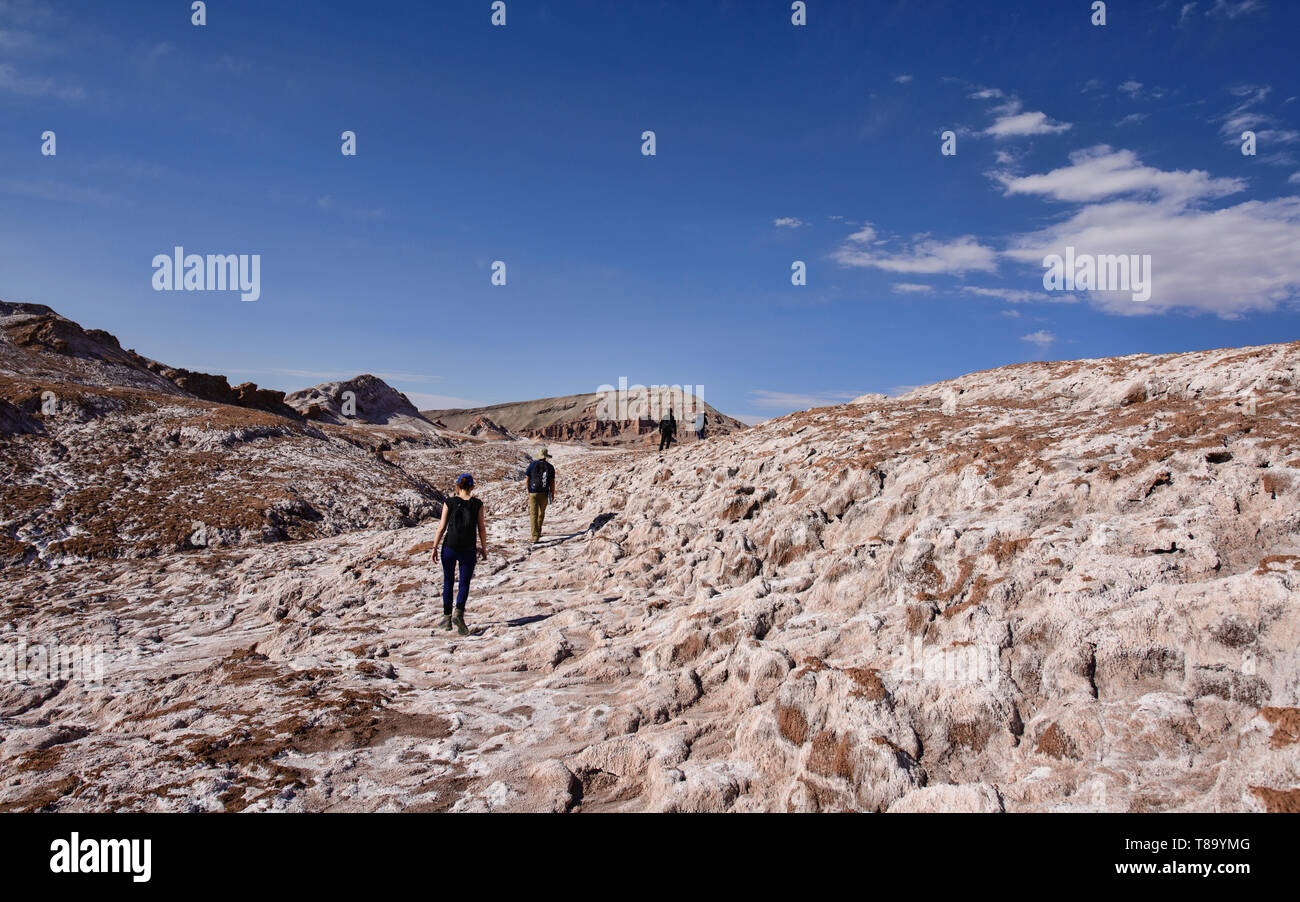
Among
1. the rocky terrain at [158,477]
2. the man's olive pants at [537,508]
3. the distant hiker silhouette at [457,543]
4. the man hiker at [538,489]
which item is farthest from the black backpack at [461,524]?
the rocky terrain at [158,477]

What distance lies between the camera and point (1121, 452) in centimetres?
867

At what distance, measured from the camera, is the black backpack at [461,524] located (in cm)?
1040

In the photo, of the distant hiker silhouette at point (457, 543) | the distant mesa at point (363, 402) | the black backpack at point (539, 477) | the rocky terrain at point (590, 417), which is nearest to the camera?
the distant hiker silhouette at point (457, 543)

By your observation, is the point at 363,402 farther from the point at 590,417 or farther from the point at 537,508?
the point at 537,508

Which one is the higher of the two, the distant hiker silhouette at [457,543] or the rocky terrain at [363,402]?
A: the rocky terrain at [363,402]

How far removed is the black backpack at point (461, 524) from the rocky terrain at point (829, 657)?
1.50 meters

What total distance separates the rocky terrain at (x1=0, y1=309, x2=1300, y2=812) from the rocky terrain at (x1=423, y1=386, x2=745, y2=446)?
55.4 m

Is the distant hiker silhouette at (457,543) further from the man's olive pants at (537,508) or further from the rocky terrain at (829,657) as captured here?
the man's olive pants at (537,508)

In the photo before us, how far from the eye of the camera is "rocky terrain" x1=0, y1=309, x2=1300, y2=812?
5.10 metres

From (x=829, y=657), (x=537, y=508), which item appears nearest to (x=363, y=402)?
(x=537, y=508)

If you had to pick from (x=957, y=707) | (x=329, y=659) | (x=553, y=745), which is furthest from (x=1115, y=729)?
(x=329, y=659)

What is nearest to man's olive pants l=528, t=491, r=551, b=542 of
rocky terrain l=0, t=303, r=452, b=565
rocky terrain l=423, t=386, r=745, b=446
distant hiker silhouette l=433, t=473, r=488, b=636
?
distant hiker silhouette l=433, t=473, r=488, b=636

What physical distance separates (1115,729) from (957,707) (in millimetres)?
1181

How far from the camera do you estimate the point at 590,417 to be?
3996 inches
